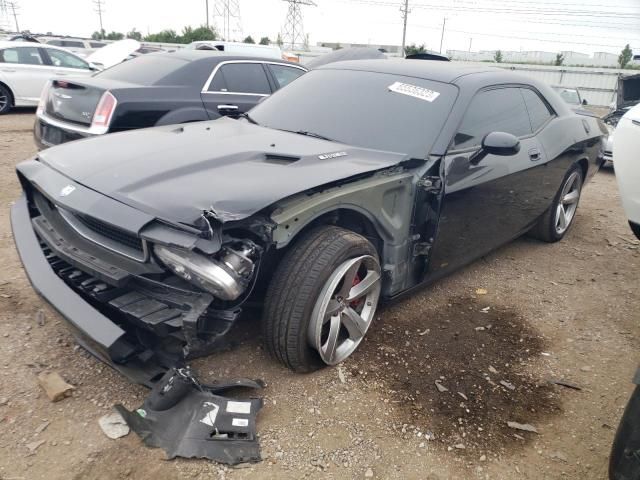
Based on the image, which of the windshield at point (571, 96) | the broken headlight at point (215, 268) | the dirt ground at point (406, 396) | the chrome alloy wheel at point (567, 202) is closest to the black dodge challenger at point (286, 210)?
the broken headlight at point (215, 268)

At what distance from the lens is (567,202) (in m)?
4.78

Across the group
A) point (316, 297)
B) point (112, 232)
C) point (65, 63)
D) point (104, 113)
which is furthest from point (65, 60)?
point (316, 297)

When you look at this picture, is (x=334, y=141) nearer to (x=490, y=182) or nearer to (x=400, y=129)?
(x=400, y=129)

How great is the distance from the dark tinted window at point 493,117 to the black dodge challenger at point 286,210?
0.05 feet

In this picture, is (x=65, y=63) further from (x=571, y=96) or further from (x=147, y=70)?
(x=571, y=96)

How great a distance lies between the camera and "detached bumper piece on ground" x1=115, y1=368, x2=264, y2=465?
2.03 meters

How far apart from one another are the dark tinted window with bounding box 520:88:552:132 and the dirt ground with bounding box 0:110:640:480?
1.39 m

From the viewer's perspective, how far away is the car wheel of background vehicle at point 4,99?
1018 centimetres

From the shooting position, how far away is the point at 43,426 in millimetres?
2164

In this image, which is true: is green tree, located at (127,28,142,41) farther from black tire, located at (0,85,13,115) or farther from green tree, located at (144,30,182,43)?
black tire, located at (0,85,13,115)

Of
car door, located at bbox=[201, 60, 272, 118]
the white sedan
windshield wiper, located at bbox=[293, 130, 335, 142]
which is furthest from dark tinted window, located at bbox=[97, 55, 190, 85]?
the white sedan

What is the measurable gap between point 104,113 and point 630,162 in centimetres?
439

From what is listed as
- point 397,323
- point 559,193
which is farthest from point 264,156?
point 559,193

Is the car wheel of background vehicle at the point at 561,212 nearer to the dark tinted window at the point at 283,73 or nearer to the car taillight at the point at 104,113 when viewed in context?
the dark tinted window at the point at 283,73
